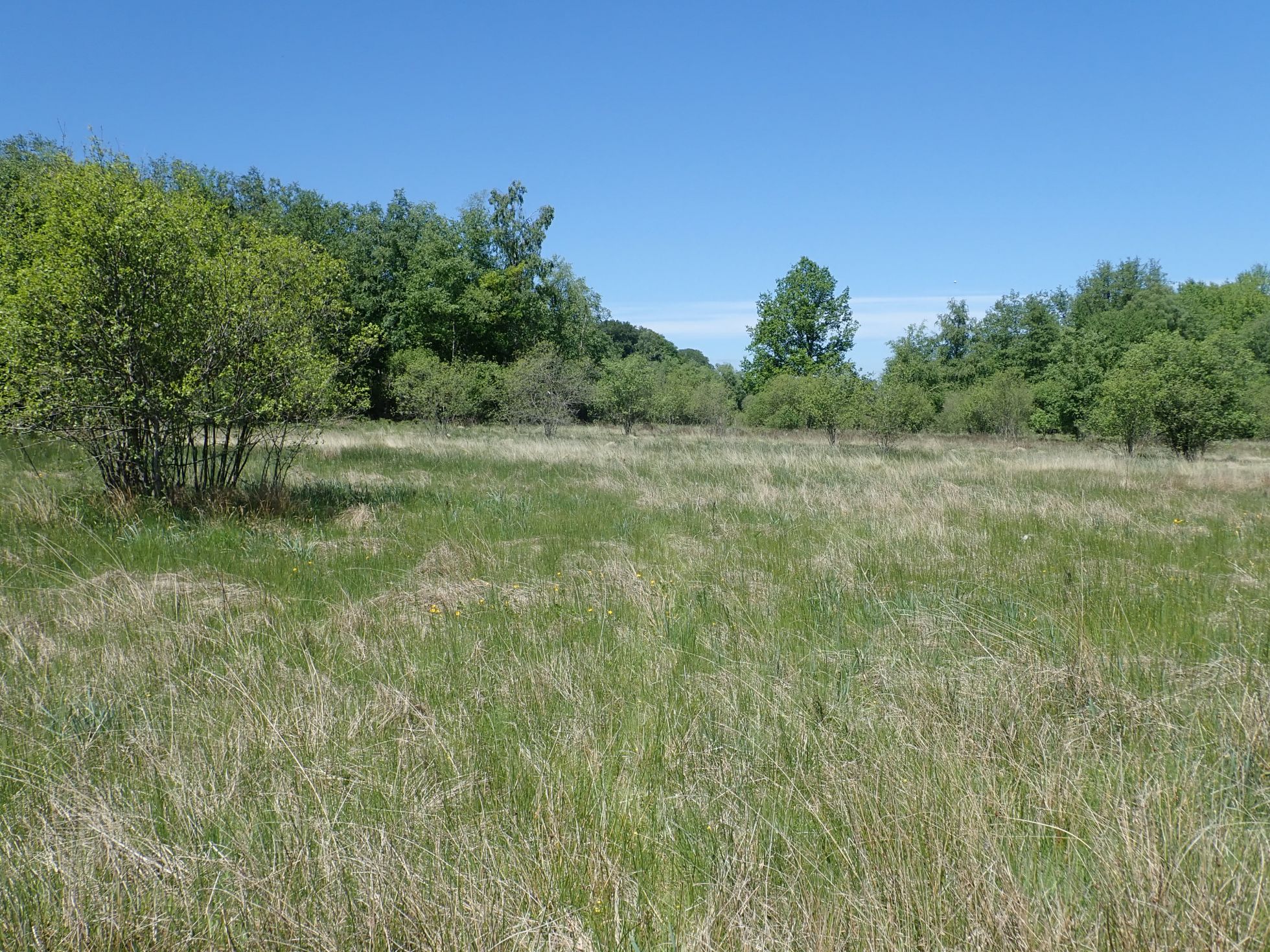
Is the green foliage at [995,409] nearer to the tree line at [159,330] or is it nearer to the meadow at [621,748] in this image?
the meadow at [621,748]

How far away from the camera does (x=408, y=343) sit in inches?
1747

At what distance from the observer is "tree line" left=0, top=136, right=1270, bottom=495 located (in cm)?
709

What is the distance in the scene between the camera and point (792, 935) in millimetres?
1791

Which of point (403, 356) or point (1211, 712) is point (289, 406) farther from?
point (403, 356)

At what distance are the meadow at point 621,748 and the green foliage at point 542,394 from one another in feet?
81.3

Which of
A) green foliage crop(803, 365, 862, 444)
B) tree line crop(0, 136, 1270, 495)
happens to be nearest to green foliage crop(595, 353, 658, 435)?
tree line crop(0, 136, 1270, 495)

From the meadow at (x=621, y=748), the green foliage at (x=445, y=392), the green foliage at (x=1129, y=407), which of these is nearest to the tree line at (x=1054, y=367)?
the green foliage at (x=1129, y=407)

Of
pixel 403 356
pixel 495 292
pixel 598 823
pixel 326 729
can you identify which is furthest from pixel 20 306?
pixel 495 292

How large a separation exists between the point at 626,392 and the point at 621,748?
114 ft

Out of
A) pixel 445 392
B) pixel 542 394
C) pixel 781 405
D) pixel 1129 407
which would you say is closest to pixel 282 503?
pixel 445 392

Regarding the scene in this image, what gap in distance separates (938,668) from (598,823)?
2.06 m

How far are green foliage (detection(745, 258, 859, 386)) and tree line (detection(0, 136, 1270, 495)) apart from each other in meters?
0.17

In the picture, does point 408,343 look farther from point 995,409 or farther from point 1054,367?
point 1054,367

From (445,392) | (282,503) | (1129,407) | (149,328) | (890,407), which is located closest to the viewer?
(149,328)
